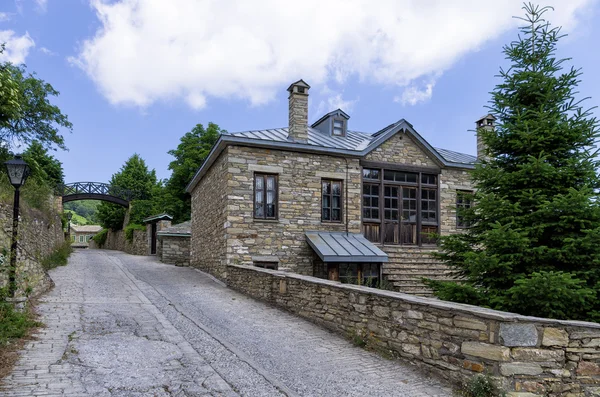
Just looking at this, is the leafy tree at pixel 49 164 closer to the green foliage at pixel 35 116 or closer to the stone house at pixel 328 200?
the green foliage at pixel 35 116

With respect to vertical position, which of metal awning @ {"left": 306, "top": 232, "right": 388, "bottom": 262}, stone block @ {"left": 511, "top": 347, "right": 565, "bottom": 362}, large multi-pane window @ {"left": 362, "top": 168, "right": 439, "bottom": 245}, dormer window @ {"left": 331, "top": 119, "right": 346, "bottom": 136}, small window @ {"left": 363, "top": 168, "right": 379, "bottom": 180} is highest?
dormer window @ {"left": 331, "top": 119, "right": 346, "bottom": 136}

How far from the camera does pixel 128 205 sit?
34781mm

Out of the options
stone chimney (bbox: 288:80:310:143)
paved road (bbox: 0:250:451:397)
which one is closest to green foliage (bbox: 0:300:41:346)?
paved road (bbox: 0:250:451:397)

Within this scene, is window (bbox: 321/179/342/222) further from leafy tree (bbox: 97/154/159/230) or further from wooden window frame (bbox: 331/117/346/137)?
leafy tree (bbox: 97/154/159/230)

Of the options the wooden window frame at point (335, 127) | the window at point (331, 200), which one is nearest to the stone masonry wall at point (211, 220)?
the window at point (331, 200)

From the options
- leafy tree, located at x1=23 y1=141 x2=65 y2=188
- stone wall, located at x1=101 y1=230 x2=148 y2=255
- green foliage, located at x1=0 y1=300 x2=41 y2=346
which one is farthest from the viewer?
leafy tree, located at x1=23 y1=141 x2=65 y2=188

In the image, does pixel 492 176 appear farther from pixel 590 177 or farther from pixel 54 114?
pixel 54 114

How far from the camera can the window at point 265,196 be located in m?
13.2

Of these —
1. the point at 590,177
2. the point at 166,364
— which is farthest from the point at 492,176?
the point at 166,364

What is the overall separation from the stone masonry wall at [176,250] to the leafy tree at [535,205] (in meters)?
15.1

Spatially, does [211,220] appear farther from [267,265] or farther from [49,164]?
[49,164]

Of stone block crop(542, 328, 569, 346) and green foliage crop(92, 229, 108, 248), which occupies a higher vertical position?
stone block crop(542, 328, 569, 346)

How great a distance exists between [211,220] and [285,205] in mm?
3177

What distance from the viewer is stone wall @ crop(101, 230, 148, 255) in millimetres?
26648
